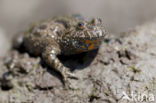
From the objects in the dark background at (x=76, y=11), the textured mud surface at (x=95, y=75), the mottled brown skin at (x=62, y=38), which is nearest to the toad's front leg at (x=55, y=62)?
the mottled brown skin at (x=62, y=38)

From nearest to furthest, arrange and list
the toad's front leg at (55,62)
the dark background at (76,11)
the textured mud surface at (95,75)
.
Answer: the textured mud surface at (95,75) → the toad's front leg at (55,62) → the dark background at (76,11)

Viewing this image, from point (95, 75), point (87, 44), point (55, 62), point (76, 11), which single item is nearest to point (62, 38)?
point (55, 62)

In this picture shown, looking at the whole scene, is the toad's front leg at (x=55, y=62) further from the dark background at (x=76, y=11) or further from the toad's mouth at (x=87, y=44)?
the dark background at (x=76, y=11)

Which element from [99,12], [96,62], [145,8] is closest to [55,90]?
[96,62]

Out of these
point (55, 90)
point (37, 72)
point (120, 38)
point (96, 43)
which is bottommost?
point (55, 90)

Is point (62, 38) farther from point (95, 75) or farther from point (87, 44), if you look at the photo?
point (95, 75)

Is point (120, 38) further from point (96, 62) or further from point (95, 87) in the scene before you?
point (95, 87)

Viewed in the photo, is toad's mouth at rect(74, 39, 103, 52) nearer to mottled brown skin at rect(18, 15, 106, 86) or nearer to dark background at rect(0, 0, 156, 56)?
mottled brown skin at rect(18, 15, 106, 86)
